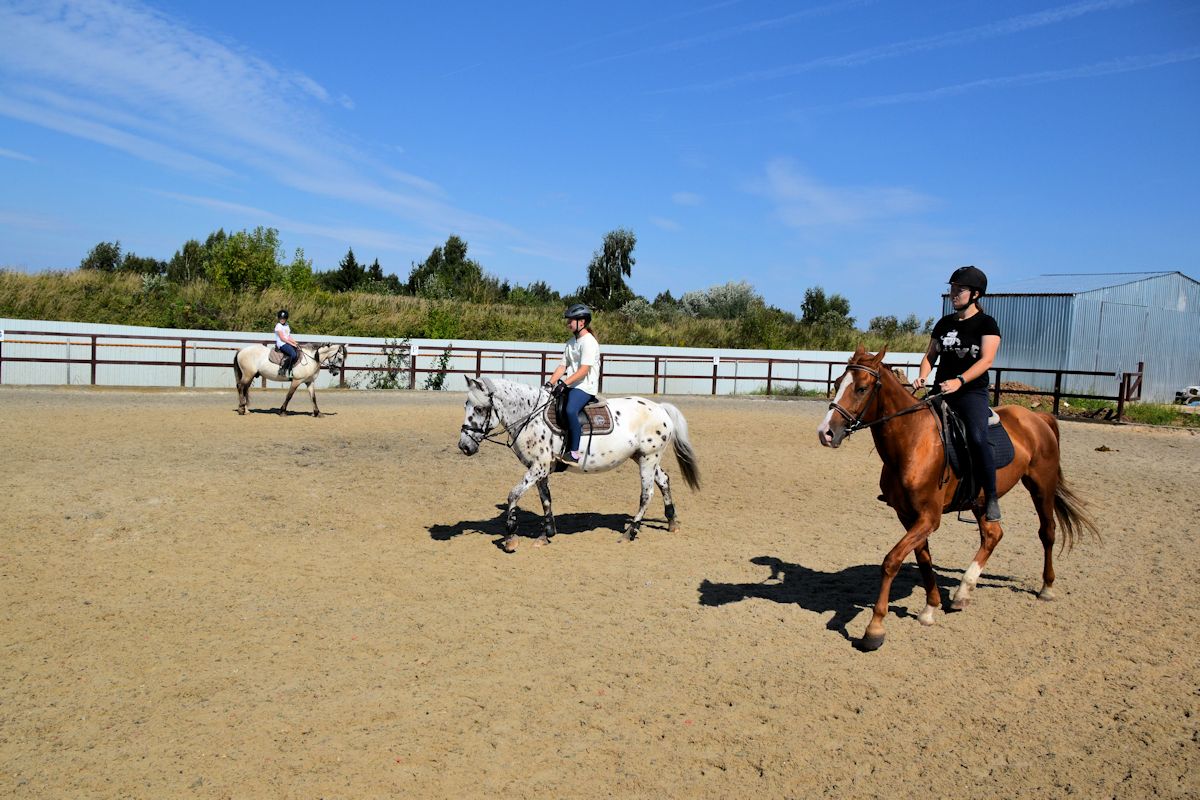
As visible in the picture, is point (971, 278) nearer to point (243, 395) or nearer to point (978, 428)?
point (978, 428)

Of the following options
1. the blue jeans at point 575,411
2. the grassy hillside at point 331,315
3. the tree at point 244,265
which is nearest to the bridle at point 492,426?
the blue jeans at point 575,411

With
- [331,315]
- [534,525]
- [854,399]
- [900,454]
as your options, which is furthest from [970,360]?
[331,315]

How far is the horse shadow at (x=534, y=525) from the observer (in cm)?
A: 815

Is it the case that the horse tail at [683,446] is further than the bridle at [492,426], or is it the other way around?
the horse tail at [683,446]

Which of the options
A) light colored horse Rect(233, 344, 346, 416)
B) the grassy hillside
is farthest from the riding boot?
the grassy hillside

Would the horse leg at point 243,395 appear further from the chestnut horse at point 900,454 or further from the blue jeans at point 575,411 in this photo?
the chestnut horse at point 900,454

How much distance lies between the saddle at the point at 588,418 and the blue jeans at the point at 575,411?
0.24 feet

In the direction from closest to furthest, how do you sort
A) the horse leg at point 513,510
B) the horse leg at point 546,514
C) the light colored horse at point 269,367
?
the horse leg at point 513,510 → the horse leg at point 546,514 → the light colored horse at point 269,367

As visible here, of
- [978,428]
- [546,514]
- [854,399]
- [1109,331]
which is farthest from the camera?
[1109,331]

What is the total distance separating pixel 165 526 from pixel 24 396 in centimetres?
1327

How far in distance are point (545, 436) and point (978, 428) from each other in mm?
3775

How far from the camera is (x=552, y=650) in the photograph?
5125mm

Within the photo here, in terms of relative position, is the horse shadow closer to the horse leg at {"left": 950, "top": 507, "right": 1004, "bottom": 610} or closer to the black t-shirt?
the horse leg at {"left": 950, "top": 507, "right": 1004, "bottom": 610}

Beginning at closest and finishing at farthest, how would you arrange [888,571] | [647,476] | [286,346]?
[888,571] → [647,476] → [286,346]
